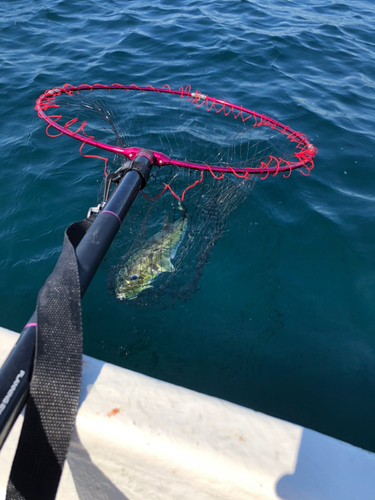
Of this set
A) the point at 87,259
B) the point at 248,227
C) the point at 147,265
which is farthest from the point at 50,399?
the point at 248,227

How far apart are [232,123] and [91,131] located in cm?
278

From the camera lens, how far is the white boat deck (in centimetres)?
183

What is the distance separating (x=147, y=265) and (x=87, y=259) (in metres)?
2.21

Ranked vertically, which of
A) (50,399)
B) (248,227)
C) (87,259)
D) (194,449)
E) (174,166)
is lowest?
(248,227)

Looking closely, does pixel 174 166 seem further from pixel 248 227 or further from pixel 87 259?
pixel 87 259

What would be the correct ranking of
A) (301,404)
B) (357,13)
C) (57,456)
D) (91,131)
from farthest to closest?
(357,13), (91,131), (301,404), (57,456)

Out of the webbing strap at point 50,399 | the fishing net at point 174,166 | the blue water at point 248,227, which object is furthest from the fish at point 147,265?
the webbing strap at point 50,399

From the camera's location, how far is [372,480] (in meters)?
1.83

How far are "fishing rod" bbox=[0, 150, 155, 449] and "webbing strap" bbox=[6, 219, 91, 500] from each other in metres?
0.05

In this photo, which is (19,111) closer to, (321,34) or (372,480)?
(372,480)

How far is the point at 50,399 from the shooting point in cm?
161

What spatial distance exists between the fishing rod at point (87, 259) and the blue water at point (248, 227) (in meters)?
1.86

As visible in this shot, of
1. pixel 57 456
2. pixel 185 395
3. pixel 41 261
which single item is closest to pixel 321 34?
pixel 41 261

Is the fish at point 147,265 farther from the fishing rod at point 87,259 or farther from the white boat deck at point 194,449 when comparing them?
the white boat deck at point 194,449
